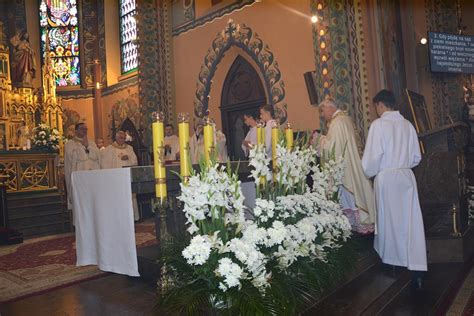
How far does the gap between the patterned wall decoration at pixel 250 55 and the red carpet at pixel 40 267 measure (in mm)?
3513

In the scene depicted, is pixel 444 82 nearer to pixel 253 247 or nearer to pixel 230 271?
pixel 253 247

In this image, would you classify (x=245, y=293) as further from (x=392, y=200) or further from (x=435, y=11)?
(x=435, y=11)

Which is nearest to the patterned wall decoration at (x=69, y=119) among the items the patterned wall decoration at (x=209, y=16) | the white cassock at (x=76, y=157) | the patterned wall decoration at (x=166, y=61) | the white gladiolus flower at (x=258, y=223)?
the patterned wall decoration at (x=166, y=61)

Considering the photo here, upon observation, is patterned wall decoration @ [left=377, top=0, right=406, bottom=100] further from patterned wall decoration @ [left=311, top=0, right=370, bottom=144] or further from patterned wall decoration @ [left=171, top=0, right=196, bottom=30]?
patterned wall decoration @ [left=171, top=0, right=196, bottom=30]

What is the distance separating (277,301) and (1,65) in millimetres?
10511

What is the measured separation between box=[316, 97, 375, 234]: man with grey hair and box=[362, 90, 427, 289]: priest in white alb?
729 millimetres

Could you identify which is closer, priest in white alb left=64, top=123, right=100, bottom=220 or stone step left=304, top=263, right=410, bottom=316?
stone step left=304, top=263, right=410, bottom=316

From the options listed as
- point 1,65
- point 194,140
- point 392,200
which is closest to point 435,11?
point 194,140

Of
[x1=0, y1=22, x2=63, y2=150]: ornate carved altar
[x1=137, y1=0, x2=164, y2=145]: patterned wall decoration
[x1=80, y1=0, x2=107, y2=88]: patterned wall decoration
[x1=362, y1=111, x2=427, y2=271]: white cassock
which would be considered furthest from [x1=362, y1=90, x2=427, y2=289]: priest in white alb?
[x1=80, y1=0, x2=107, y2=88]: patterned wall decoration

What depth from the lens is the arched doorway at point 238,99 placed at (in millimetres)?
9617

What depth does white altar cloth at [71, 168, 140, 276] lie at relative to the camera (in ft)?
12.4

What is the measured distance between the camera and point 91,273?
441 centimetres

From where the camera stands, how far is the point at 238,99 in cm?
1001

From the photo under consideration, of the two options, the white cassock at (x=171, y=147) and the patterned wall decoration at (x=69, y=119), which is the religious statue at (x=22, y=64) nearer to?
the patterned wall decoration at (x=69, y=119)
